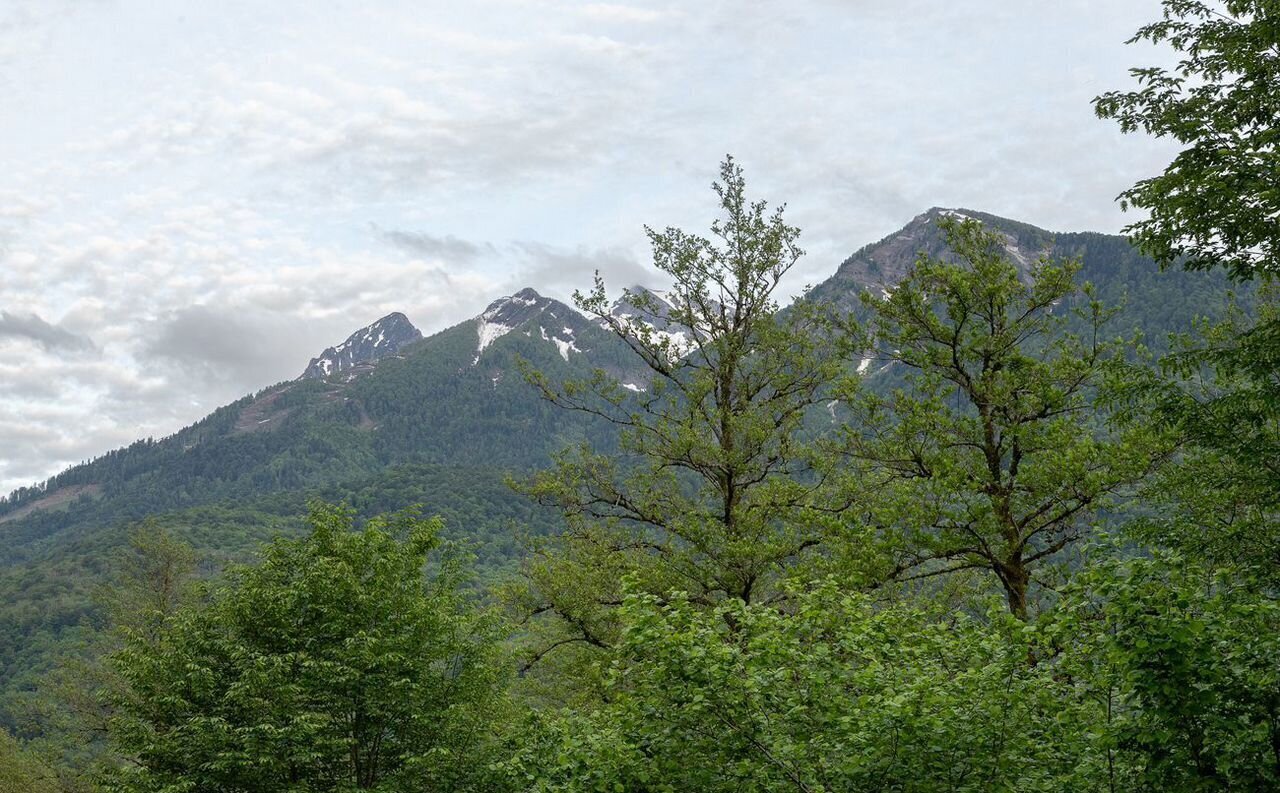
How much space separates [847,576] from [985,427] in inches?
191

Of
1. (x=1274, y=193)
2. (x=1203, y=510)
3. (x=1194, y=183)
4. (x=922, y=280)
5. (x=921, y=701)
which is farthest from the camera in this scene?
(x=922, y=280)

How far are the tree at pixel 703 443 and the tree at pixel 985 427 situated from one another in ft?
7.67

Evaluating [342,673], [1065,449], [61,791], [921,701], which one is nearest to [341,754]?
[342,673]

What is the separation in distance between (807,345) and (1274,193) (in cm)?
1203

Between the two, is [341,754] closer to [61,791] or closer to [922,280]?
[922,280]

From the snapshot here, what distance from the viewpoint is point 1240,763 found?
8.56 metres

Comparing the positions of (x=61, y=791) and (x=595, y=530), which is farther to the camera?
(x=61, y=791)

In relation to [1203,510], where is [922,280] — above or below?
above

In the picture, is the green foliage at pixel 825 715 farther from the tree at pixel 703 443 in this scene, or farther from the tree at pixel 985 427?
the tree at pixel 703 443

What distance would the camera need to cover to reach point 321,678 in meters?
17.9

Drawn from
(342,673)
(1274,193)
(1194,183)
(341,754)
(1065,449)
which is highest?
(1194,183)

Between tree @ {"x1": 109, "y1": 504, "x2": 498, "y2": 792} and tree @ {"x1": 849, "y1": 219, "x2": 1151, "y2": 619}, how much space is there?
9600 mm

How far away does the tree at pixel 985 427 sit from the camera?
61.4 ft

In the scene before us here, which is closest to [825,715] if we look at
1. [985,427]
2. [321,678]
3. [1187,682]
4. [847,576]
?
[1187,682]
